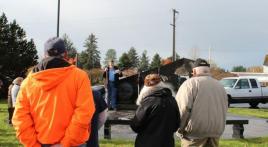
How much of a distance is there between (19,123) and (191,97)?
2.62 meters

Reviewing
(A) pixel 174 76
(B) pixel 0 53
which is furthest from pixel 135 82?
(B) pixel 0 53

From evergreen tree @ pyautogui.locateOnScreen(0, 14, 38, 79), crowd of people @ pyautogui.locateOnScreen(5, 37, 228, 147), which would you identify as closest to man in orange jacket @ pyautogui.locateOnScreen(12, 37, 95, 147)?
crowd of people @ pyautogui.locateOnScreen(5, 37, 228, 147)

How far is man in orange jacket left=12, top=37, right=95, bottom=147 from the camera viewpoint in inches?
192

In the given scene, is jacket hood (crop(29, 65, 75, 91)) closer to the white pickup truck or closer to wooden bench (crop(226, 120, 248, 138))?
wooden bench (crop(226, 120, 248, 138))

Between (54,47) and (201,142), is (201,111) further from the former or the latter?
(54,47)

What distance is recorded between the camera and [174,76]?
2134 centimetres

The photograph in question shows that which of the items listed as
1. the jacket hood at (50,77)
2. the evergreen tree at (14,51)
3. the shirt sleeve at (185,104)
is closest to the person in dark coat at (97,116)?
the shirt sleeve at (185,104)

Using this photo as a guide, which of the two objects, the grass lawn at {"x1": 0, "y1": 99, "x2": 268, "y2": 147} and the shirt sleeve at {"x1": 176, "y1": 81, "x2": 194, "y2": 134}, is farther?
the grass lawn at {"x1": 0, "y1": 99, "x2": 268, "y2": 147}

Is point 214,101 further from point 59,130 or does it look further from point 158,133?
point 59,130

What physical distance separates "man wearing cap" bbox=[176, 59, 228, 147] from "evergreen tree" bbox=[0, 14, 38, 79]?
35.0 m

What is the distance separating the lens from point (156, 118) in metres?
6.16

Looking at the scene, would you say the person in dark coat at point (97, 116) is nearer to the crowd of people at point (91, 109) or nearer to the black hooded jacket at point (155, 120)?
the crowd of people at point (91, 109)

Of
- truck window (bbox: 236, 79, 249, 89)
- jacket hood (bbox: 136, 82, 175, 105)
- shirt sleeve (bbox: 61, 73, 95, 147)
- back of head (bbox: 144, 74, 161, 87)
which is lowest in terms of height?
truck window (bbox: 236, 79, 249, 89)

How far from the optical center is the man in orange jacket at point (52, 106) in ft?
16.0
